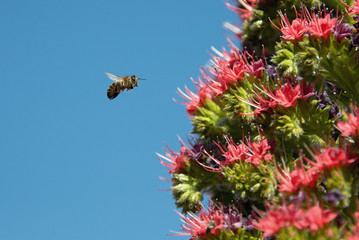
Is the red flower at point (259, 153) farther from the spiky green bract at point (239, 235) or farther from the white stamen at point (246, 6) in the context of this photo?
the white stamen at point (246, 6)

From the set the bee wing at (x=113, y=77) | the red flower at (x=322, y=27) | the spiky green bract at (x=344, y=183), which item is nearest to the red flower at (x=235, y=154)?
the spiky green bract at (x=344, y=183)

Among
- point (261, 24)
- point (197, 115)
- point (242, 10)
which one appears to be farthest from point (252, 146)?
point (242, 10)

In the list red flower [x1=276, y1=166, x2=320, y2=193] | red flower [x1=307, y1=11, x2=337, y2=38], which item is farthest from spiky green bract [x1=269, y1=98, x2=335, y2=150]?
red flower [x1=307, y1=11, x2=337, y2=38]

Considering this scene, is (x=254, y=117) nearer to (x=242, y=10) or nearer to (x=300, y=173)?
(x=300, y=173)

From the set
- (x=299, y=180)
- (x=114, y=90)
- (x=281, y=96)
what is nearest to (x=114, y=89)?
(x=114, y=90)

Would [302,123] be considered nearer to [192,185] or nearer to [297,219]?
[297,219]

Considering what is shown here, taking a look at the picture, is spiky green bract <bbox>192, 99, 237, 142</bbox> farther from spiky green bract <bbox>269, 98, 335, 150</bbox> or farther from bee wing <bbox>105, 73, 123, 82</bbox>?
bee wing <bbox>105, 73, 123, 82</bbox>
